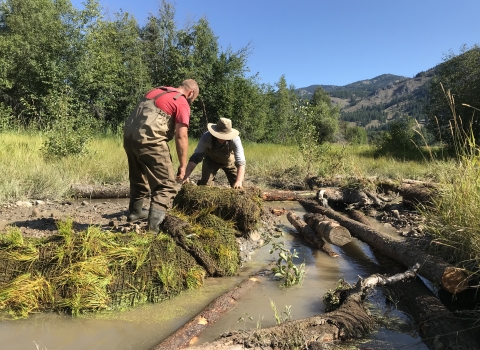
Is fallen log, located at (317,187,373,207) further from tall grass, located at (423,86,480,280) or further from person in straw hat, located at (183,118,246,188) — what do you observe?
tall grass, located at (423,86,480,280)

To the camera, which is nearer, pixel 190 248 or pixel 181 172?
pixel 190 248

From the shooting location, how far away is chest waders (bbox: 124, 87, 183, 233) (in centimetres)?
421

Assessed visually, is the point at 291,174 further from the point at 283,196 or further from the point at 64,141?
the point at 64,141

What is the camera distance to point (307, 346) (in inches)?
96.2

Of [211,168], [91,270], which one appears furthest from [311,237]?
[91,270]

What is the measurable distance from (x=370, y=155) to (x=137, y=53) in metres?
16.4

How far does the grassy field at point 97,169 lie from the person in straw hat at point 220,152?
2821 millimetres

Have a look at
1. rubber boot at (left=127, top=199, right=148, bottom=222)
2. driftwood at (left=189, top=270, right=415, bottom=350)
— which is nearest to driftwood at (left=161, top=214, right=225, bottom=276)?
rubber boot at (left=127, top=199, right=148, bottom=222)

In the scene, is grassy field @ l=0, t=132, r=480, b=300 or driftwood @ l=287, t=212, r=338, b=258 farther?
driftwood @ l=287, t=212, r=338, b=258

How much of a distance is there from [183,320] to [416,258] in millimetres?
2416

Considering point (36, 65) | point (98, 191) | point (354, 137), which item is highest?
point (36, 65)

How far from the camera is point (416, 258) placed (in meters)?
3.65

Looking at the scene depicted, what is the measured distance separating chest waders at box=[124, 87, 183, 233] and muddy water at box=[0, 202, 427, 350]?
110 centimetres

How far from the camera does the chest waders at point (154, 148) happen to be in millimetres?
4215
